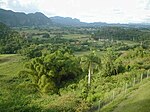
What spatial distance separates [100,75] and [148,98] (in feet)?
101

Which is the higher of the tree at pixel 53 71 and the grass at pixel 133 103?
the grass at pixel 133 103

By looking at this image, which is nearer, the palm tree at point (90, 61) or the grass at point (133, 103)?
the grass at point (133, 103)

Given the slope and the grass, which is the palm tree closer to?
the grass

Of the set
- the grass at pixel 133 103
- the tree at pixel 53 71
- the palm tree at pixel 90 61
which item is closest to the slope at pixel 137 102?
the grass at pixel 133 103

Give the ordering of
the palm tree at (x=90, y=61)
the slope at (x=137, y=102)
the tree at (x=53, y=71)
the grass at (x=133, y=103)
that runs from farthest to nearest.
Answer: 1. the tree at (x=53, y=71)
2. the palm tree at (x=90, y=61)
3. the grass at (x=133, y=103)
4. the slope at (x=137, y=102)

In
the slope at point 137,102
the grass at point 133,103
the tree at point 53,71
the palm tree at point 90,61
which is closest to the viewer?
the slope at point 137,102

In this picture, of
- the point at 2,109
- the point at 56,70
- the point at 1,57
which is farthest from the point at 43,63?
the point at 1,57

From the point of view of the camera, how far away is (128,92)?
40.2m

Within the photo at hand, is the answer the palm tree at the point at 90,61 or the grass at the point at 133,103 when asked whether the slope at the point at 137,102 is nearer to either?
the grass at the point at 133,103

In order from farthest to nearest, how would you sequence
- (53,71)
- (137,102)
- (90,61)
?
(53,71) < (90,61) < (137,102)

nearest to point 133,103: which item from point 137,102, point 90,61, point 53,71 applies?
point 137,102

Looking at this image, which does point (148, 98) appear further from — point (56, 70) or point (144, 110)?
point (56, 70)

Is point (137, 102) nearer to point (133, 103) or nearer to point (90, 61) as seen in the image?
point (133, 103)

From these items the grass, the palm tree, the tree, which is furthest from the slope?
the tree
